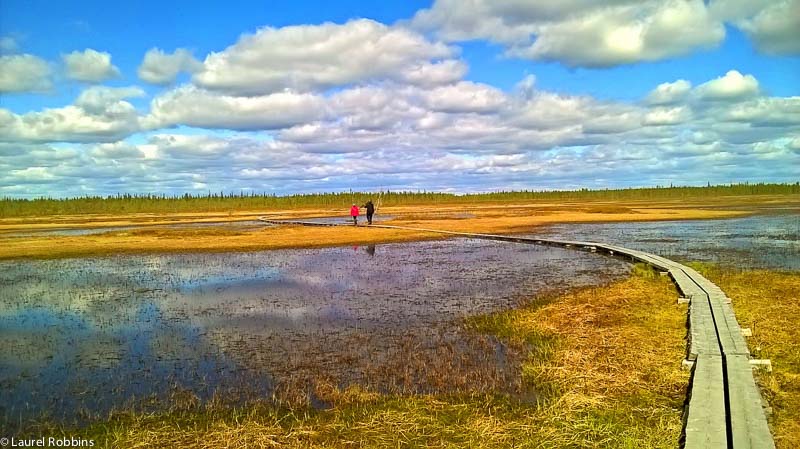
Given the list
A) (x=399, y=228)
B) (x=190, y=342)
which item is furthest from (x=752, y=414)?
(x=399, y=228)

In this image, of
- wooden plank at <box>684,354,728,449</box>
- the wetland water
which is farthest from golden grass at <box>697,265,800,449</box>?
the wetland water

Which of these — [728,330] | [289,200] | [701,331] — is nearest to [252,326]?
[701,331]

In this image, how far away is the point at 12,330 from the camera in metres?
14.2

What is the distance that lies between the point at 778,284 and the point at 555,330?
860cm

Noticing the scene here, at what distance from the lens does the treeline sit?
103 metres

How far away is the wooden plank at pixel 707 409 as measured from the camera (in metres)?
6.33

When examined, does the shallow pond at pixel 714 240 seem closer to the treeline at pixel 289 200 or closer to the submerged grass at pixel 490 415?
the submerged grass at pixel 490 415

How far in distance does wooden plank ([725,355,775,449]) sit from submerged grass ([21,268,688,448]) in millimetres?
639

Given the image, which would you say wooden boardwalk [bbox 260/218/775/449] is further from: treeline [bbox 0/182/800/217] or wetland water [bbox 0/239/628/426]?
treeline [bbox 0/182/800/217]

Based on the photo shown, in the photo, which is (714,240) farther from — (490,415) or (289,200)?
(289,200)

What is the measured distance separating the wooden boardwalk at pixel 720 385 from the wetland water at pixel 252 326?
9.82 ft

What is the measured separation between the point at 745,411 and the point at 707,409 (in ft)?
1.37

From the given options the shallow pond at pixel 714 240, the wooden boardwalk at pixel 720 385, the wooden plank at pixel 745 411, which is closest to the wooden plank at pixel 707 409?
the wooden boardwalk at pixel 720 385

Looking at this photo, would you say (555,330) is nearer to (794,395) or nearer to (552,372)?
(552,372)
